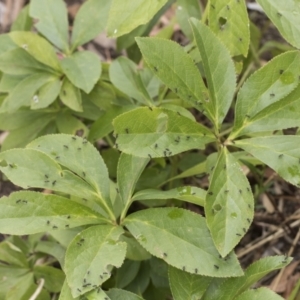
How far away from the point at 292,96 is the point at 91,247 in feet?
2.15

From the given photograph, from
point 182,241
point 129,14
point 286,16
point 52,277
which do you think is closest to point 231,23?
point 286,16

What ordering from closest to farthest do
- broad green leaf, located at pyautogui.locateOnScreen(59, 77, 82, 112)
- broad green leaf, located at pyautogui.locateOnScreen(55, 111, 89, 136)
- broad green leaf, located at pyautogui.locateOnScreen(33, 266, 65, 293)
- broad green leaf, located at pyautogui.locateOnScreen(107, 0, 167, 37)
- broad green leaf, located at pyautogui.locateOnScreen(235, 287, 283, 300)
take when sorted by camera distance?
broad green leaf, located at pyautogui.locateOnScreen(235, 287, 283, 300) → broad green leaf, located at pyautogui.locateOnScreen(107, 0, 167, 37) → broad green leaf, located at pyautogui.locateOnScreen(33, 266, 65, 293) → broad green leaf, located at pyautogui.locateOnScreen(59, 77, 82, 112) → broad green leaf, located at pyautogui.locateOnScreen(55, 111, 89, 136)

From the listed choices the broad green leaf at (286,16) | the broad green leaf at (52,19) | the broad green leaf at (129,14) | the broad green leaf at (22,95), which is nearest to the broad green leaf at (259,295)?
the broad green leaf at (286,16)

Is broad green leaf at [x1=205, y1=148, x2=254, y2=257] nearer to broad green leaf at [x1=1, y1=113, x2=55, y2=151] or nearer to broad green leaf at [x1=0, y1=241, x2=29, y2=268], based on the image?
broad green leaf at [x1=0, y1=241, x2=29, y2=268]

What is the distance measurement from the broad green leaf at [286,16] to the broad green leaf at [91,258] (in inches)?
28.0

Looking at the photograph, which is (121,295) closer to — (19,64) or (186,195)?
(186,195)

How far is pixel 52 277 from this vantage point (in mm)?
1568

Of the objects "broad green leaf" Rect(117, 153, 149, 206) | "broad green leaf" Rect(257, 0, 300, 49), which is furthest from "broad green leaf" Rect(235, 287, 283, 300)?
"broad green leaf" Rect(257, 0, 300, 49)

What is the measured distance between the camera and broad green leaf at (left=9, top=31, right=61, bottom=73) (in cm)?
165

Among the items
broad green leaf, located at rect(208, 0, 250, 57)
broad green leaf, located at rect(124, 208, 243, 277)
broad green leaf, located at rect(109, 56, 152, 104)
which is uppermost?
broad green leaf, located at rect(208, 0, 250, 57)

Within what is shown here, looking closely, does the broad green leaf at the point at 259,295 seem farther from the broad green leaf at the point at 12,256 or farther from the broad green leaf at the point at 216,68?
the broad green leaf at the point at 12,256

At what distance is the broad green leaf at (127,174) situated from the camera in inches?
53.7

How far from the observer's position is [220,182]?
1255mm

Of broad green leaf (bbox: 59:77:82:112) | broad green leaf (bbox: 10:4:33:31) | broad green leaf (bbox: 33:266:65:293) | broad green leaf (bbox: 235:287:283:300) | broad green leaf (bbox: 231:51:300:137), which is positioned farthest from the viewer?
broad green leaf (bbox: 10:4:33:31)
